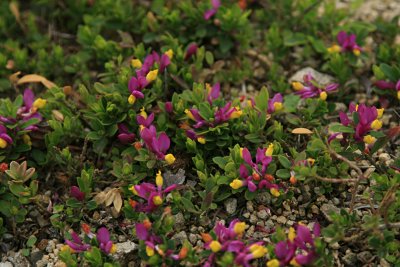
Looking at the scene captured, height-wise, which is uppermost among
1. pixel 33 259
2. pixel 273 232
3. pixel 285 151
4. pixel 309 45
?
pixel 309 45

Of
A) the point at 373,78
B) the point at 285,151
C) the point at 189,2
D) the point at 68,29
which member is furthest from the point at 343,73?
the point at 68,29

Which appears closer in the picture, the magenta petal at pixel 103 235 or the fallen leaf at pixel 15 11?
the magenta petal at pixel 103 235

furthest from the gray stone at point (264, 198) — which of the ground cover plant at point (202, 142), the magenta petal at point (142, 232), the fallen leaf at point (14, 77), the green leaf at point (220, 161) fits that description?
the fallen leaf at point (14, 77)

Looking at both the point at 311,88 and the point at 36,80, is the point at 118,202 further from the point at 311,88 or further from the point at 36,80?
the point at 311,88

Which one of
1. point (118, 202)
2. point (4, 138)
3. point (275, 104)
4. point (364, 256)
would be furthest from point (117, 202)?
point (364, 256)

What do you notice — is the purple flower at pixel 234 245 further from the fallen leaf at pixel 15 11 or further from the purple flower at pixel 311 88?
the fallen leaf at pixel 15 11

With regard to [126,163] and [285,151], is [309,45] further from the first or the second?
[126,163]
